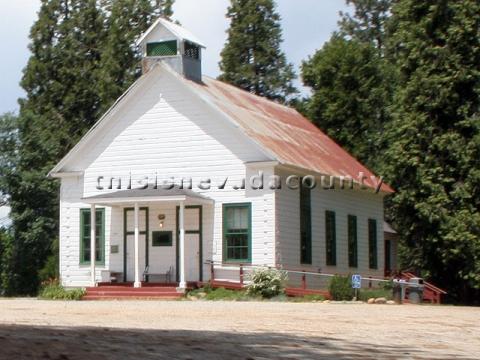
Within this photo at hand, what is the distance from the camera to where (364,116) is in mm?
47594

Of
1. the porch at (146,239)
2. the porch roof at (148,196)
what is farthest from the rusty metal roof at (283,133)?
the porch at (146,239)

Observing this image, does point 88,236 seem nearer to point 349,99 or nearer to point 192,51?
point 192,51

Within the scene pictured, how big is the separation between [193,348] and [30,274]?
38263mm

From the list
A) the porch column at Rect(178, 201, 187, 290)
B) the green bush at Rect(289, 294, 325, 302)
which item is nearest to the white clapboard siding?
the green bush at Rect(289, 294, 325, 302)

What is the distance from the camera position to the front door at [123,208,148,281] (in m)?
33.8

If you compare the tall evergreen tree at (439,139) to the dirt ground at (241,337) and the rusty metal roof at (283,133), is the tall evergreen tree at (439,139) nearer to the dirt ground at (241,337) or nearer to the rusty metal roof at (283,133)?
the rusty metal roof at (283,133)

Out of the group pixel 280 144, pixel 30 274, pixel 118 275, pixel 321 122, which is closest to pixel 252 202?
pixel 280 144

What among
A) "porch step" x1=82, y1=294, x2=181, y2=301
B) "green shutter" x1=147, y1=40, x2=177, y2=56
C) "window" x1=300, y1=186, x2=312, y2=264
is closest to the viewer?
"porch step" x1=82, y1=294, x2=181, y2=301

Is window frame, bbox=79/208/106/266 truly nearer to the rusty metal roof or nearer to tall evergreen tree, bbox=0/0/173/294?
the rusty metal roof

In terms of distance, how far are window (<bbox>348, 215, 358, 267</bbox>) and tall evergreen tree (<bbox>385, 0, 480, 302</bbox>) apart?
2222 mm

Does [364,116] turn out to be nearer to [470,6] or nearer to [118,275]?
[470,6]

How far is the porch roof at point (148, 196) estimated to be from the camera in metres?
31.7

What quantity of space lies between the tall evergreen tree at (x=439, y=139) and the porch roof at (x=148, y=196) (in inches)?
298

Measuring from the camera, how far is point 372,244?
40.6m
